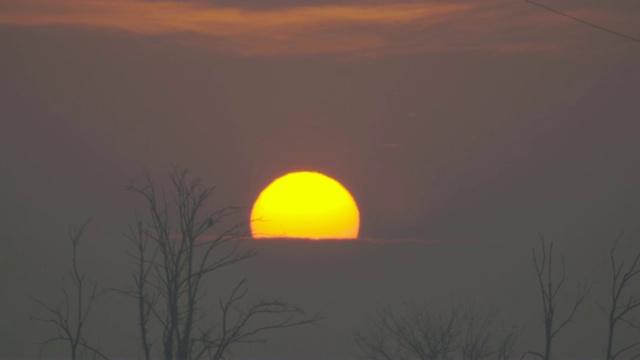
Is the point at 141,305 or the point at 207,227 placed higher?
the point at 207,227

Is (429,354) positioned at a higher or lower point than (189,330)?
higher

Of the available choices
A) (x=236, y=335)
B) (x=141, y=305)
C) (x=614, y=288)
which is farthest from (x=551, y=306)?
(x=141, y=305)

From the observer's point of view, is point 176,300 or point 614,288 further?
point 614,288

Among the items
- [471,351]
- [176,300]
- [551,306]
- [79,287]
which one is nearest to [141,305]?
[176,300]

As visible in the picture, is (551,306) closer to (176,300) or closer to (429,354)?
(176,300)

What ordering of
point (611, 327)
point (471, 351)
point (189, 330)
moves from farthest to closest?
point (471, 351), point (611, 327), point (189, 330)

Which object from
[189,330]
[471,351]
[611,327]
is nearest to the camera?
[189,330]

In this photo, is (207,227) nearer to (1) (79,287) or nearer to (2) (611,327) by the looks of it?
(1) (79,287)

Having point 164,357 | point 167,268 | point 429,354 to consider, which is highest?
point 429,354

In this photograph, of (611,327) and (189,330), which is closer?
(189,330)
